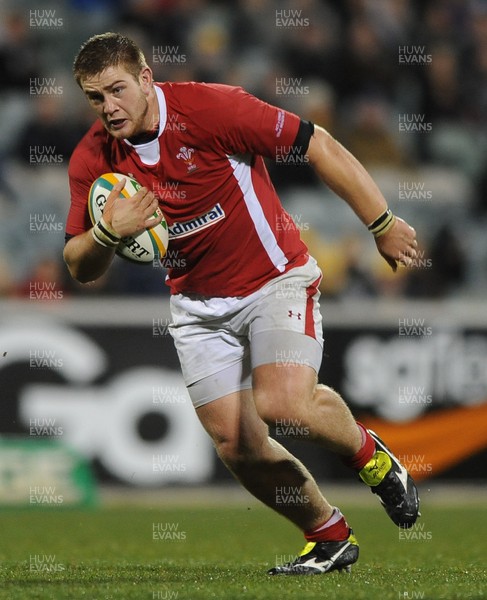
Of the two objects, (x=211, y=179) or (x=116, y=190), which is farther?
(x=211, y=179)

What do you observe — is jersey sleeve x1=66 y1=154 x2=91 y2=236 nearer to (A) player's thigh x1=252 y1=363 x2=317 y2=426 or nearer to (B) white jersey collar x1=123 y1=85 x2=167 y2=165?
(B) white jersey collar x1=123 y1=85 x2=167 y2=165

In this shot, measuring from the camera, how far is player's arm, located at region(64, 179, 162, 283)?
4805 mm

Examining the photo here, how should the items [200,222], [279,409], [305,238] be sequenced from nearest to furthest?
1. [279,409]
2. [200,222]
3. [305,238]

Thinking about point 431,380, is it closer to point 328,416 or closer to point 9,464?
point 9,464

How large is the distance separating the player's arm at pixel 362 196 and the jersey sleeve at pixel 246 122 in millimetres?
123

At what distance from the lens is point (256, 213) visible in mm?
5164

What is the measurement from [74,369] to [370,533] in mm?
2937

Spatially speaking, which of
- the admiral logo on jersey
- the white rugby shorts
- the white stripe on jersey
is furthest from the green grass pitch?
the admiral logo on jersey

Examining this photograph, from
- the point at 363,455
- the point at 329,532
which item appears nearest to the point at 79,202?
the point at 363,455

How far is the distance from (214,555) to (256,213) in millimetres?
1961

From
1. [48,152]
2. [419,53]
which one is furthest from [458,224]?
[48,152]

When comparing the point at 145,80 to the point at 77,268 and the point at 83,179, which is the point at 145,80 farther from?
the point at 77,268

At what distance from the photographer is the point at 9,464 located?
29.2ft

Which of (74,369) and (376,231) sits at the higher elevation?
(376,231)
